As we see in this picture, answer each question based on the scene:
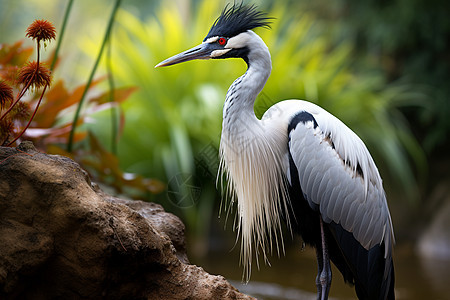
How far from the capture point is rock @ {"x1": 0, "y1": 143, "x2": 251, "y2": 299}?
1.29 meters

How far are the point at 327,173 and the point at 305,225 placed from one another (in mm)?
290

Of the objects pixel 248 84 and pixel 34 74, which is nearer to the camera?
pixel 34 74

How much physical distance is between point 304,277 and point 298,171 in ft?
6.44

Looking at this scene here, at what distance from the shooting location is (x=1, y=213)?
4.25ft

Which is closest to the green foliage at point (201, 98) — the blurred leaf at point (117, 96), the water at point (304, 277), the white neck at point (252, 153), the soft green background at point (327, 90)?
the soft green background at point (327, 90)

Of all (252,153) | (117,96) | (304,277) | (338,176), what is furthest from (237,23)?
(304,277)

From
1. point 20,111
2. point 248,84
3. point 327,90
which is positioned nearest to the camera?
point 20,111

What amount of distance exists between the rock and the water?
1814 mm

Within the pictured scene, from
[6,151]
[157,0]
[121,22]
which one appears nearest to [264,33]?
[121,22]

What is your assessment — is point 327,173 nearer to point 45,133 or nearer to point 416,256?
point 45,133

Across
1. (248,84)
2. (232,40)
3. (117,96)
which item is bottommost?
(248,84)

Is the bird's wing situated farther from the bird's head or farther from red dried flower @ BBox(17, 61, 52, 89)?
red dried flower @ BBox(17, 61, 52, 89)

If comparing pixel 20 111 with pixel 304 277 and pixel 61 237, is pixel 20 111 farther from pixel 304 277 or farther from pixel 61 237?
pixel 304 277

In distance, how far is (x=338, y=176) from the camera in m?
2.16
